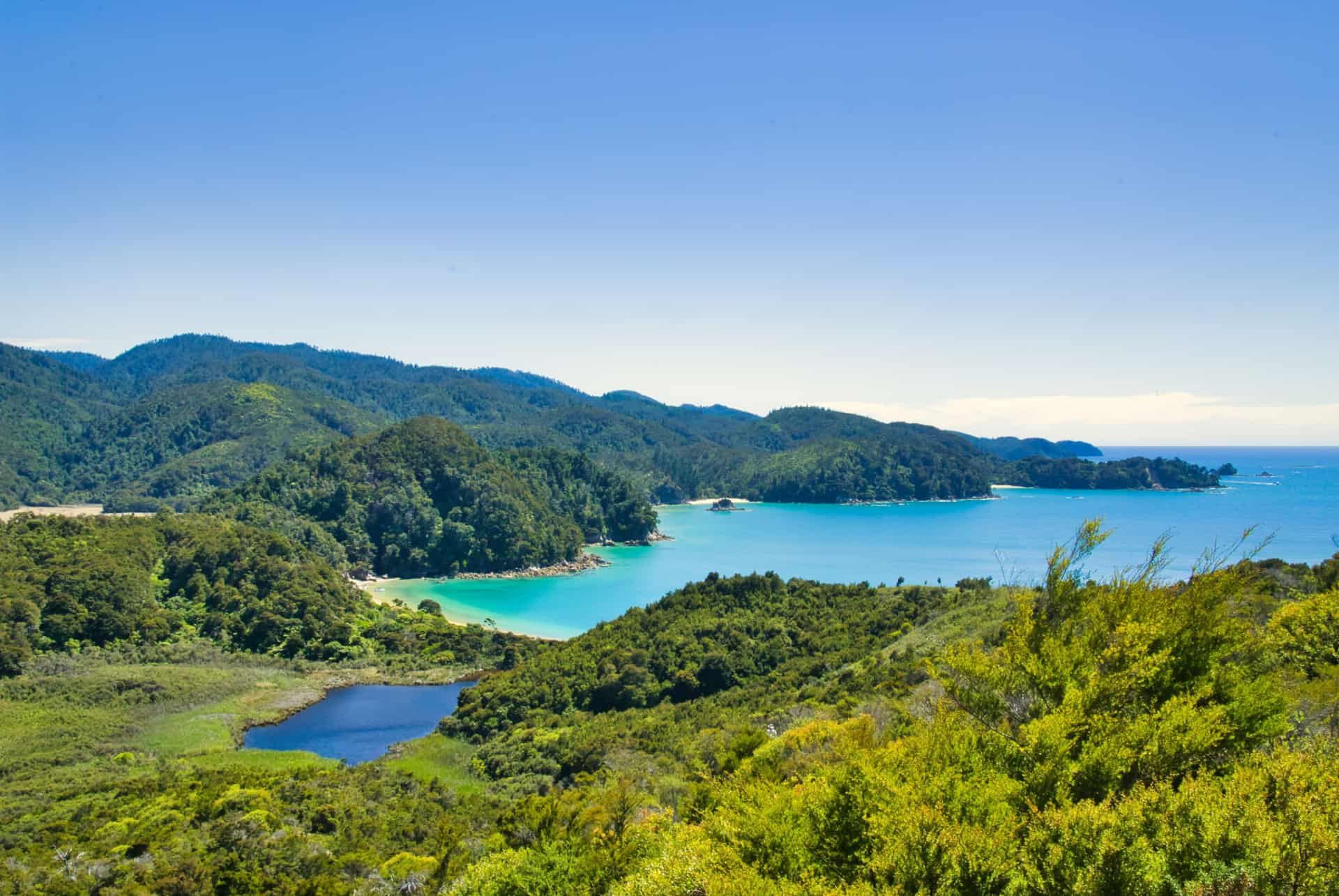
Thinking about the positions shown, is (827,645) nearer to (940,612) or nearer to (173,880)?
(940,612)

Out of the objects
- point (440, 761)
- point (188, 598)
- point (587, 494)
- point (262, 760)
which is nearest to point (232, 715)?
point (262, 760)

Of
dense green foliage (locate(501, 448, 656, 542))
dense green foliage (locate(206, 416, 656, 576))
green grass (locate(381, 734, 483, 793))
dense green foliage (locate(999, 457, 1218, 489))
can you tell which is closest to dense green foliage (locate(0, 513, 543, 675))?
green grass (locate(381, 734, 483, 793))

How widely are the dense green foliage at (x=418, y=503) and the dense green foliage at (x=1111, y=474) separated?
12210 cm

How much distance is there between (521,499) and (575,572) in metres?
12.0

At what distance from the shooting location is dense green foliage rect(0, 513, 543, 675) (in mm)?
46125

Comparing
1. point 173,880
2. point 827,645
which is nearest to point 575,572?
point 827,645

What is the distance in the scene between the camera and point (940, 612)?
38.4 meters

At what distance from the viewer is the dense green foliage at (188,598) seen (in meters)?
46.1

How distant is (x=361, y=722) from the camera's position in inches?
1569

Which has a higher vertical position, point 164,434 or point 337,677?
point 164,434

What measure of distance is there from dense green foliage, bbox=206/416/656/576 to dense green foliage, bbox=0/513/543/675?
62.8ft

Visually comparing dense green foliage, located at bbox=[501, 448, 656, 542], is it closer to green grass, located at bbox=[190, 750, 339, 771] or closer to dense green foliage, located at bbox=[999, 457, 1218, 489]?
green grass, located at bbox=[190, 750, 339, 771]

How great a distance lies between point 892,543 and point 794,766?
296 ft

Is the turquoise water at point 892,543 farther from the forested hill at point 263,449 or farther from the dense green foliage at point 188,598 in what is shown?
the forested hill at point 263,449
